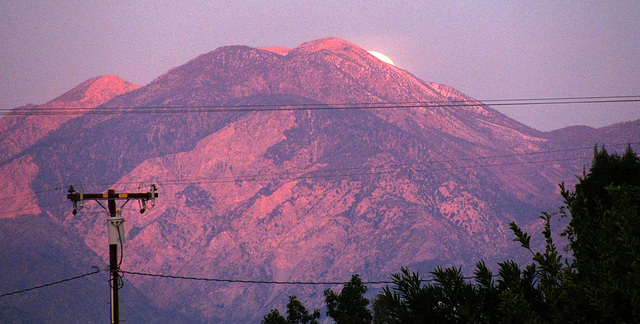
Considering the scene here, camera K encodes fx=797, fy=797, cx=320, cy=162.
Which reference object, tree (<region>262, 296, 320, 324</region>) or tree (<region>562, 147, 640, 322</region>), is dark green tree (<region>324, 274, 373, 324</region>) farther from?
tree (<region>562, 147, 640, 322</region>)

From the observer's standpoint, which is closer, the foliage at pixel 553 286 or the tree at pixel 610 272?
the tree at pixel 610 272

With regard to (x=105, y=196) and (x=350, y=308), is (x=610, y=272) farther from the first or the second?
(x=350, y=308)

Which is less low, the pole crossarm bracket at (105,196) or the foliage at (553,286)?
the pole crossarm bracket at (105,196)

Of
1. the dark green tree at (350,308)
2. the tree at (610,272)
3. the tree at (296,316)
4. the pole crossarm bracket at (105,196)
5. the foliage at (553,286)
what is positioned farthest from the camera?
the tree at (296,316)

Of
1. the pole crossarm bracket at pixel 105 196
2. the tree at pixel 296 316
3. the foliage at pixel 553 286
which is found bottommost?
the tree at pixel 296 316

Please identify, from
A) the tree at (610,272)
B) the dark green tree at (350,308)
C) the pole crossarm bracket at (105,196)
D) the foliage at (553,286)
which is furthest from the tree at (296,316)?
the tree at (610,272)

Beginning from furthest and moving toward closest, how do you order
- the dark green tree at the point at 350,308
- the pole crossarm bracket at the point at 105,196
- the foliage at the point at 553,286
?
1. the dark green tree at the point at 350,308
2. the pole crossarm bracket at the point at 105,196
3. the foliage at the point at 553,286

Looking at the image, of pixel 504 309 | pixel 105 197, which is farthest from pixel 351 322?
pixel 504 309

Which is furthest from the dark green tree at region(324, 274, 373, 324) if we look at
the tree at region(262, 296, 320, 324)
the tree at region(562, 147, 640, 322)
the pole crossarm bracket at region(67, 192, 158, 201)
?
the tree at region(562, 147, 640, 322)

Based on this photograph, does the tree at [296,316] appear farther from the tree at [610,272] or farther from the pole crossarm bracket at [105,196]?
the tree at [610,272]

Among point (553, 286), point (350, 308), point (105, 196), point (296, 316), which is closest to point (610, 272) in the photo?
point (553, 286)

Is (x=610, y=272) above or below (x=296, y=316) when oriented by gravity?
above

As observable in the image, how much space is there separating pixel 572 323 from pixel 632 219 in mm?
3991

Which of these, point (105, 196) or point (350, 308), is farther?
point (350, 308)
